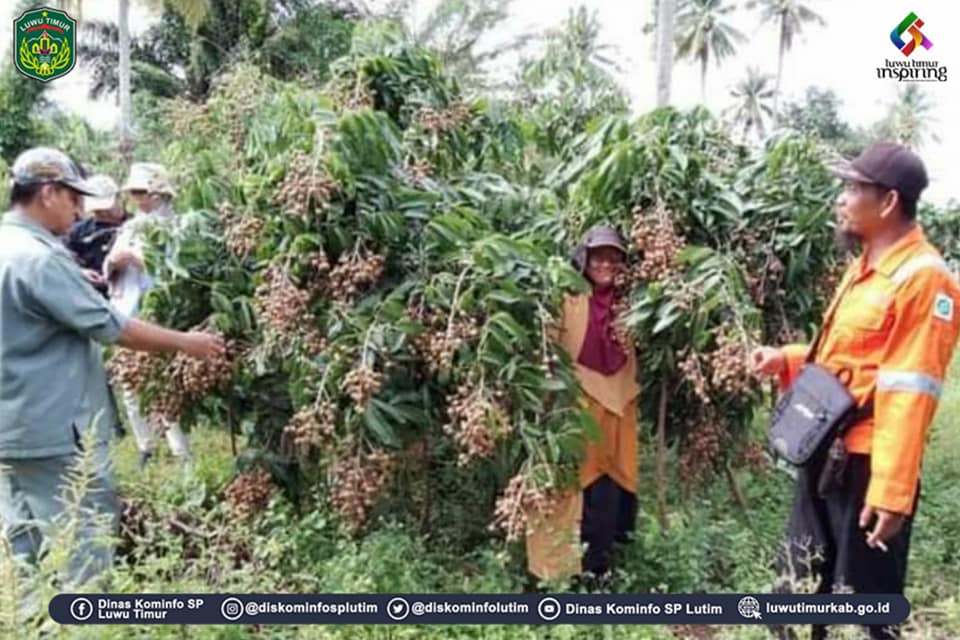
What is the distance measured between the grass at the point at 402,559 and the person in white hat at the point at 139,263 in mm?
114

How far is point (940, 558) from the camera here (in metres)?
2.21

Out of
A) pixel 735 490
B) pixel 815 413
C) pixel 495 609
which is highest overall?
pixel 815 413

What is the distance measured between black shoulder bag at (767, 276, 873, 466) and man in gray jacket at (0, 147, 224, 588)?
122 centimetres

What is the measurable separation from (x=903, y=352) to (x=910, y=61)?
0.61 m

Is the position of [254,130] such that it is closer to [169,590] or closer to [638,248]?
[638,248]

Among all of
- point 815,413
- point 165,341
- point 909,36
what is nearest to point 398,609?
point 165,341

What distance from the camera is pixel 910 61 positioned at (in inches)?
68.5

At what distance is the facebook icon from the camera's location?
4.68 ft

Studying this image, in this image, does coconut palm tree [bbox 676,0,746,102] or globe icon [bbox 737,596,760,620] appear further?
coconut palm tree [bbox 676,0,746,102]

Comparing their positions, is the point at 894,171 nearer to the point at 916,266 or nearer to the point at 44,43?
the point at 916,266

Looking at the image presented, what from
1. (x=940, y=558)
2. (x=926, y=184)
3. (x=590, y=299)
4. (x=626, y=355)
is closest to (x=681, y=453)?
(x=626, y=355)

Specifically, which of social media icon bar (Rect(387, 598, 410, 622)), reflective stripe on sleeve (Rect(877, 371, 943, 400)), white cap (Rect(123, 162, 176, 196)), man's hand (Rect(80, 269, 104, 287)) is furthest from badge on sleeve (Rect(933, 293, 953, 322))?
man's hand (Rect(80, 269, 104, 287))

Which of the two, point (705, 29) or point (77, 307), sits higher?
point (705, 29)

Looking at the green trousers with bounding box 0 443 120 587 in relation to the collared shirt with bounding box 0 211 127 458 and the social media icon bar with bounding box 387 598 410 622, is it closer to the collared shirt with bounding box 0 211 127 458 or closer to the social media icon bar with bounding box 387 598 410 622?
the collared shirt with bounding box 0 211 127 458
